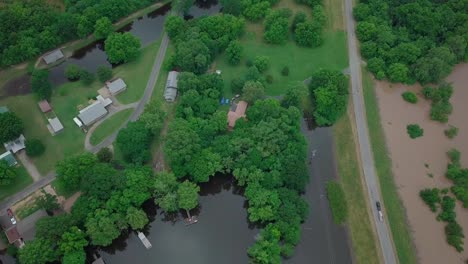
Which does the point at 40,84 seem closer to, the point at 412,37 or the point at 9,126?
the point at 9,126

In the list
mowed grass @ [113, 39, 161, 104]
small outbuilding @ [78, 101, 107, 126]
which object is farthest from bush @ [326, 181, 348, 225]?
small outbuilding @ [78, 101, 107, 126]

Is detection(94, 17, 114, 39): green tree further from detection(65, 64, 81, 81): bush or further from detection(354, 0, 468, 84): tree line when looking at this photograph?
detection(354, 0, 468, 84): tree line

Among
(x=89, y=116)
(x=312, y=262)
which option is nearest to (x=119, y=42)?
(x=89, y=116)

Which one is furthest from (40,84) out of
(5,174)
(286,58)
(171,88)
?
(286,58)

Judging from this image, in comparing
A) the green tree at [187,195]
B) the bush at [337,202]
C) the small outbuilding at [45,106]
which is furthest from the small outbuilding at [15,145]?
the bush at [337,202]

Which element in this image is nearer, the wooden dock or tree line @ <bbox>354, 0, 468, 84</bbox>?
the wooden dock

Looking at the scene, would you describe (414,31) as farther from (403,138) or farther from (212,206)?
(212,206)
